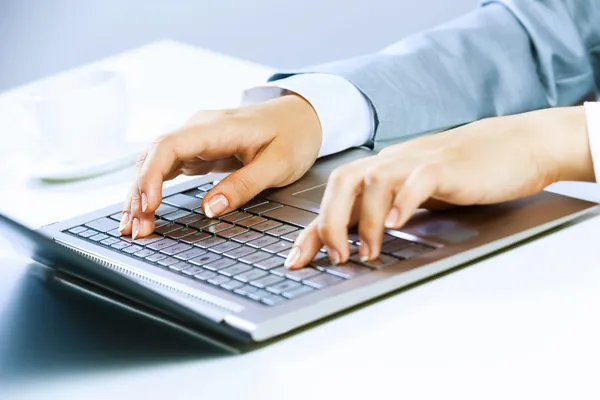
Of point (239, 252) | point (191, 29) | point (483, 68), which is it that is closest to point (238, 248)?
point (239, 252)

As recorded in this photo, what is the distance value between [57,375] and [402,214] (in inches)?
10.9

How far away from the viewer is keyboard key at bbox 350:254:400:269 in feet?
2.36

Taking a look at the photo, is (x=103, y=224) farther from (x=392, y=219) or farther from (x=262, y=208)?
(x=392, y=219)

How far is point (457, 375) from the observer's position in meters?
0.63

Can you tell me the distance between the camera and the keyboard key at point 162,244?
793mm

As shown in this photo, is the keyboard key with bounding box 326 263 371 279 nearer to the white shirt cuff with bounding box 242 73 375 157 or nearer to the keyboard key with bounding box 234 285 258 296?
the keyboard key with bounding box 234 285 258 296

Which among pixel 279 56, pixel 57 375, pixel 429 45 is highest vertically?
pixel 429 45

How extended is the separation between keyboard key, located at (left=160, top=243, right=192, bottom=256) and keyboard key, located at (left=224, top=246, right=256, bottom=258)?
41 mm

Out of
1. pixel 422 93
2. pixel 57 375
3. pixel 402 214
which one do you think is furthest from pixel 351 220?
pixel 422 93

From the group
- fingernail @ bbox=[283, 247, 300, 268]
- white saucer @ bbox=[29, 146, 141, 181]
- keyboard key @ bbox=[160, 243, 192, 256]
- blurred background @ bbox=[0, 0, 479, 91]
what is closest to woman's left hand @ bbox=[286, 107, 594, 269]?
fingernail @ bbox=[283, 247, 300, 268]

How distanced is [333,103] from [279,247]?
320 mm

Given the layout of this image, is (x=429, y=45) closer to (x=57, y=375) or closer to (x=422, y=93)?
(x=422, y=93)

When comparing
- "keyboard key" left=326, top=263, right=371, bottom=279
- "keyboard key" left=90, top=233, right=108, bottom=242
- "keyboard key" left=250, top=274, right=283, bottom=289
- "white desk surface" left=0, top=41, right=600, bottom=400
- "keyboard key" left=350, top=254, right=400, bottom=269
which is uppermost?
"keyboard key" left=350, top=254, right=400, bottom=269

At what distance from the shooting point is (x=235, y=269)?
0.73 m
